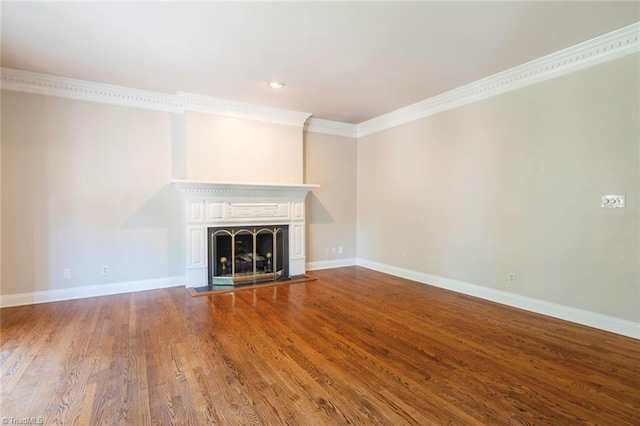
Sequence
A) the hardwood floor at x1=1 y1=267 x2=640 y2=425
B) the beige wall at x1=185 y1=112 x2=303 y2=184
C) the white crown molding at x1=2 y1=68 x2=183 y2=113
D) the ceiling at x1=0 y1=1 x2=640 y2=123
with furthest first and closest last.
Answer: the beige wall at x1=185 y1=112 x2=303 y2=184 < the white crown molding at x1=2 y1=68 x2=183 y2=113 < the ceiling at x1=0 y1=1 x2=640 y2=123 < the hardwood floor at x1=1 y1=267 x2=640 y2=425

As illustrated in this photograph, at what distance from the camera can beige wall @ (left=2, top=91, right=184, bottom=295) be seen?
3.76 metres

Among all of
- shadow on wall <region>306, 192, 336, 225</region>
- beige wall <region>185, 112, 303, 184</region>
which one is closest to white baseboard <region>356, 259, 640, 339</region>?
shadow on wall <region>306, 192, 336, 225</region>

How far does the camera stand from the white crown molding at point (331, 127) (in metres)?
5.76

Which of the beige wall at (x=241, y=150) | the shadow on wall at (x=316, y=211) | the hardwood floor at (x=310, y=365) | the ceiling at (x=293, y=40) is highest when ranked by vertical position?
the ceiling at (x=293, y=40)

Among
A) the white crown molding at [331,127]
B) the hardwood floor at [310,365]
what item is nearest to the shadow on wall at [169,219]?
the hardwood floor at [310,365]

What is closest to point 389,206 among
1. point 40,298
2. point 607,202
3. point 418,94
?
point 418,94

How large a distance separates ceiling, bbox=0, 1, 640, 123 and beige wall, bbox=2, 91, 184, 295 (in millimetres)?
536

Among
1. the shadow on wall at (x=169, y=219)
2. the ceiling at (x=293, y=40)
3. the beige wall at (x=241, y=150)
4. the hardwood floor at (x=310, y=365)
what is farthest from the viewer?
the beige wall at (x=241, y=150)

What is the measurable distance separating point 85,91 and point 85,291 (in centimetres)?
259

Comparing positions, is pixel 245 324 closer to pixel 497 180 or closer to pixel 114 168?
pixel 114 168

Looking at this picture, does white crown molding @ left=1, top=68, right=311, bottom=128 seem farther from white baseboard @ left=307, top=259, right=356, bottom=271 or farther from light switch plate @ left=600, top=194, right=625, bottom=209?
light switch plate @ left=600, top=194, right=625, bottom=209

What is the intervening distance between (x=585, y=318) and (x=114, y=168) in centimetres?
580

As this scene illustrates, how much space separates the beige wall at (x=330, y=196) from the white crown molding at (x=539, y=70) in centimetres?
143

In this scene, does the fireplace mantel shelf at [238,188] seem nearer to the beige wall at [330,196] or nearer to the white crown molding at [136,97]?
the beige wall at [330,196]
